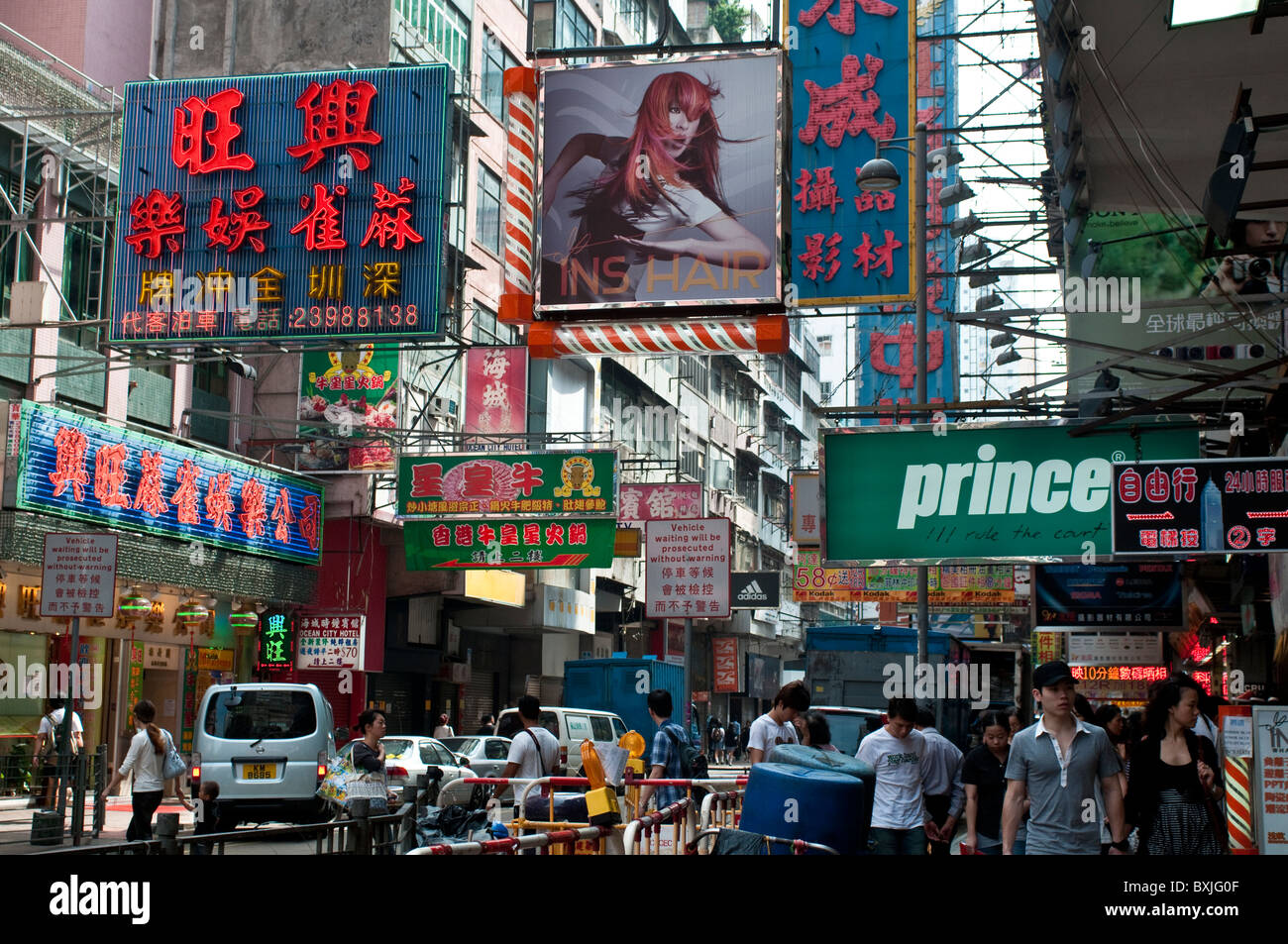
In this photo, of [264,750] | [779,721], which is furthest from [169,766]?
[779,721]

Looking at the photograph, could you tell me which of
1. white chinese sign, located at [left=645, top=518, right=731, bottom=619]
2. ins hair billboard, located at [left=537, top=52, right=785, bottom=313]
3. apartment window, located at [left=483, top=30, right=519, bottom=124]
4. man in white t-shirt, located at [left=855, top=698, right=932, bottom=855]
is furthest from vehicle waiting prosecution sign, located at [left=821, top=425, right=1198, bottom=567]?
apartment window, located at [left=483, top=30, right=519, bottom=124]

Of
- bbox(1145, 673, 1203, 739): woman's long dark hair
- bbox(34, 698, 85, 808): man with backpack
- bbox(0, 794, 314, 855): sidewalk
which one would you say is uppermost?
bbox(1145, 673, 1203, 739): woman's long dark hair

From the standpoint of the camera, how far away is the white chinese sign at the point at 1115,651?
28.4m

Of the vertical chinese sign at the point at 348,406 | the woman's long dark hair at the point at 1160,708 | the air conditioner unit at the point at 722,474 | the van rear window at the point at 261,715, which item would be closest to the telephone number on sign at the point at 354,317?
the van rear window at the point at 261,715

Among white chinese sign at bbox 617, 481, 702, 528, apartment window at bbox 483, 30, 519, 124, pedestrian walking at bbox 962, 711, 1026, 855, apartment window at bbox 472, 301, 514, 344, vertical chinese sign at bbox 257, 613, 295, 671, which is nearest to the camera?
pedestrian walking at bbox 962, 711, 1026, 855

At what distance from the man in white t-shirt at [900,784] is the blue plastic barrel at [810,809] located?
3.05 meters

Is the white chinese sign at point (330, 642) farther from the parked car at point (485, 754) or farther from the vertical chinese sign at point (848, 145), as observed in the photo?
the vertical chinese sign at point (848, 145)

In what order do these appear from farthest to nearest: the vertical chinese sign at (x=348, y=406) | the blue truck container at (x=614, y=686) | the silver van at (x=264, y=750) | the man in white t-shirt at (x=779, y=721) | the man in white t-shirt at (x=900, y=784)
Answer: the blue truck container at (x=614, y=686), the vertical chinese sign at (x=348, y=406), the silver van at (x=264, y=750), the man in white t-shirt at (x=779, y=721), the man in white t-shirt at (x=900, y=784)

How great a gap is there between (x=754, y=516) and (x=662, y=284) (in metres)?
51.6

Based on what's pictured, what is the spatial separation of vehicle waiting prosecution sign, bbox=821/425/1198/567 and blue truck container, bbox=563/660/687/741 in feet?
57.3

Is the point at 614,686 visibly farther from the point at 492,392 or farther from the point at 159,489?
the point at 159,489

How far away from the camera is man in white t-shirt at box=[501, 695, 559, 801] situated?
13.2 meters

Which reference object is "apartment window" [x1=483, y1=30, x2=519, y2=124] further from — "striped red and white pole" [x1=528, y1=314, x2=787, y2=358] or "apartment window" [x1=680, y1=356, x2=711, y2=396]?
"striped red and white pole" [x1=528, y1=314, x2=787, y2=358]
